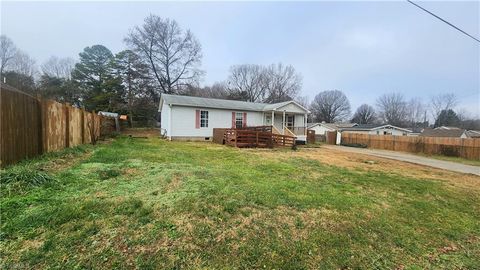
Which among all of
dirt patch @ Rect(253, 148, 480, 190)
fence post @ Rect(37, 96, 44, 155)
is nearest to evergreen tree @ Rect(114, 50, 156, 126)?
dirt patch @ Rect(253, 148, 480, 190)

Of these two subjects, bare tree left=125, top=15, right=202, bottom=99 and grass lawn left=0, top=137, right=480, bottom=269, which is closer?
grass lawn left=0, top=137, right=480, bottom=269

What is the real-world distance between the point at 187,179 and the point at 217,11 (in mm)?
10712

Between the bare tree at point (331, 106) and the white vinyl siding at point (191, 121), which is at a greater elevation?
the bare tree at point (331, 106)

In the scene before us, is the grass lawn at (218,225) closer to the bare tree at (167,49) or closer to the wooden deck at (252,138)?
the wooden deck at (252,138)

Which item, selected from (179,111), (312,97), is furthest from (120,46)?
(312,97)

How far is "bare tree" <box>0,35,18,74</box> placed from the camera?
3469cm

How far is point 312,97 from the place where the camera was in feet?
211

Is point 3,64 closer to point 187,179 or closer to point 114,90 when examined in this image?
point 114,90

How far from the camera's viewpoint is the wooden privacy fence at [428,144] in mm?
17203

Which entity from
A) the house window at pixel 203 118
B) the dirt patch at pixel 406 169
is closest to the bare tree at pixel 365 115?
the house window at pixel 203 118

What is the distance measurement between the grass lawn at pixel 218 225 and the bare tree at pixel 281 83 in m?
40.7

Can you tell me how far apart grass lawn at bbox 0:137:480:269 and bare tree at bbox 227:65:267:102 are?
40.1 meters

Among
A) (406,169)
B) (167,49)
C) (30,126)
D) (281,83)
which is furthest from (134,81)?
(406,169)

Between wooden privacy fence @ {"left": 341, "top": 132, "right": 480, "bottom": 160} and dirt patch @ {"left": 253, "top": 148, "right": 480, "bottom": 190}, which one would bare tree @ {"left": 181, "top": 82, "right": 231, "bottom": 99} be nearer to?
wooden privacy fence @ {"left": 341, "top": 132, "right": 480, "bottom": 160}
